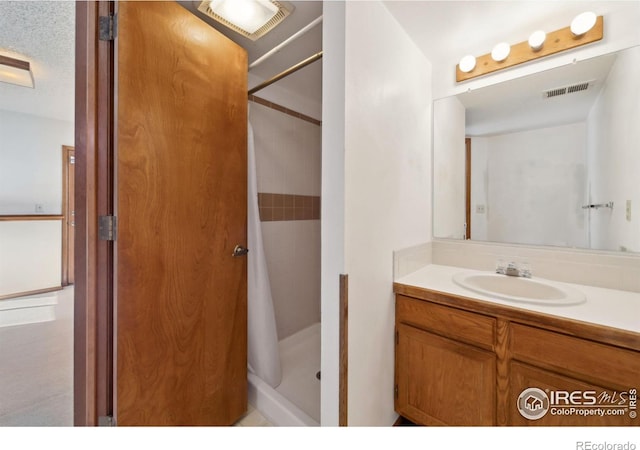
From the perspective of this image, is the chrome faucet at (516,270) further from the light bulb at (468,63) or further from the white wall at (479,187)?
the light bulb at (468,63)

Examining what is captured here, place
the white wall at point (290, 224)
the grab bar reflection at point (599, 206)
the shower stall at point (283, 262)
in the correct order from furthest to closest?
the white wall at point (290, 224) → the shower stall at point (283, 262) → the grab bar reflection at point (599, 206)

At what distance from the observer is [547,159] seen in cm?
146

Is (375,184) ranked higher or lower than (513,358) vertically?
higher

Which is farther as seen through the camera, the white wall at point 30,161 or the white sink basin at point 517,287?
the white sink basin at point 517,287

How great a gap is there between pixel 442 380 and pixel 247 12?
6.53ft

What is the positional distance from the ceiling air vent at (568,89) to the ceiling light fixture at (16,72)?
2.38 meters

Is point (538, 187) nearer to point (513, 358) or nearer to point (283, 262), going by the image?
point (513, 358)

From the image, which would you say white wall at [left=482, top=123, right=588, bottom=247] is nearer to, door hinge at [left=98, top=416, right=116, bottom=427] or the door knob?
the door knob

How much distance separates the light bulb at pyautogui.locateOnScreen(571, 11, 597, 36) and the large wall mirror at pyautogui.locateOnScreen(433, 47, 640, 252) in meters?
0.15

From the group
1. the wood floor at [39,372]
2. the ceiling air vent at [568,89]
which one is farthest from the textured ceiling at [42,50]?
the ceiling air vent at [568,89]

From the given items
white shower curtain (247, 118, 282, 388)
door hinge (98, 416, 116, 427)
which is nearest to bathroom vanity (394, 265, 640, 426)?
white shower curtain (247, 118, 282, 388)

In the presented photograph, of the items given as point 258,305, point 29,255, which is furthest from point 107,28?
point 258,305

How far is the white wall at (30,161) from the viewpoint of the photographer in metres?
0.93

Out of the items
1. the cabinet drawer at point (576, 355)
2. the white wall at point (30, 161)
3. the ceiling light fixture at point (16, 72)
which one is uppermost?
the ceiling light fixture at point (16, 72)
